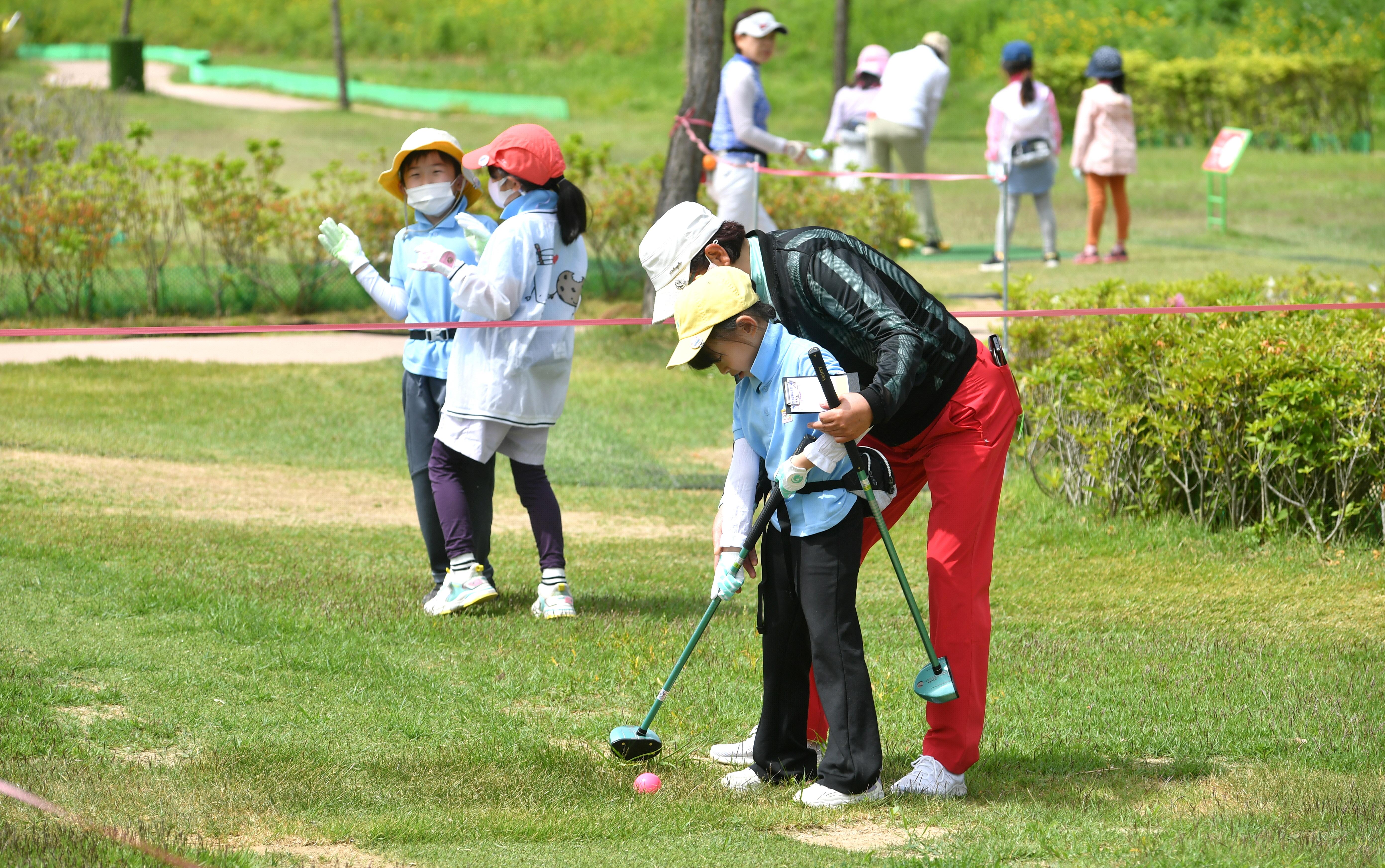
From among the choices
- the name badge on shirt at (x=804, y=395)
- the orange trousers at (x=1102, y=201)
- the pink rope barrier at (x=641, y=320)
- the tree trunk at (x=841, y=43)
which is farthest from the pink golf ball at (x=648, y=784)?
the tree trunk at (x=841, y=43)

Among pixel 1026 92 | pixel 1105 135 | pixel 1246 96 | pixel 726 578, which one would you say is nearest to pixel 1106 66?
pixel 1105 135

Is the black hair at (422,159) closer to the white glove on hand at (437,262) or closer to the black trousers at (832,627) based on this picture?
the white glove on hand at (437,262)

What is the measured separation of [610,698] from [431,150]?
7.11ft

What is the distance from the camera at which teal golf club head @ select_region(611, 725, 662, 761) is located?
14.0 feet

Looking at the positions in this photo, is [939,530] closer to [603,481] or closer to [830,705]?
[830,705]

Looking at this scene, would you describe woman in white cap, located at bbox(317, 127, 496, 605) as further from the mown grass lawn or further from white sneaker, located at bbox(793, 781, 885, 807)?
white sneaker, located at bbox(793, 781, 885, 807)

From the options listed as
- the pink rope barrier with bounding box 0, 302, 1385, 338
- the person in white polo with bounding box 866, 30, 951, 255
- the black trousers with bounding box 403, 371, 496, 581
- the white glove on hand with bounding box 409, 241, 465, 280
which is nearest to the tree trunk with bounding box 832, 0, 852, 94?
the person in white polo with bounding box 866, 30, 951, 255

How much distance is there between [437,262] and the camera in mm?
5441

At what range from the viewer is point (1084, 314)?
796cm

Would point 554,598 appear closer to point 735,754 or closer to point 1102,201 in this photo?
point 735,754

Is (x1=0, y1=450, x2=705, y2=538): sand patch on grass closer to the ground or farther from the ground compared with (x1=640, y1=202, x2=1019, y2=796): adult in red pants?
closer to the ground

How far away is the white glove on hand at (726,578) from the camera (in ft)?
12.7

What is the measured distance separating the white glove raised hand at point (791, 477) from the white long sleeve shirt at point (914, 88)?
11601 millimetres

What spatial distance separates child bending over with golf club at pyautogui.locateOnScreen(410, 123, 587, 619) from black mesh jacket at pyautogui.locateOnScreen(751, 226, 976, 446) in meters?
1.68
